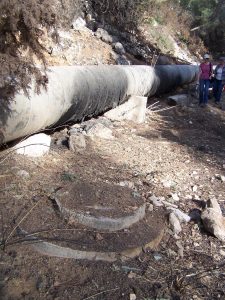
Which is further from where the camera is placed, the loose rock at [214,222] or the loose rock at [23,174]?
the loose rock at [23,174]

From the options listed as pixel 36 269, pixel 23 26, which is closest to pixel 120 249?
pixel 36 269

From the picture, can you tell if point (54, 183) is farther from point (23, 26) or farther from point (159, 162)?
point (159, 162)

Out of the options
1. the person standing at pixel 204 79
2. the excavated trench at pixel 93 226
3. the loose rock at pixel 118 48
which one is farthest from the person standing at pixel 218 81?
the excavated trench at pixel 93 226

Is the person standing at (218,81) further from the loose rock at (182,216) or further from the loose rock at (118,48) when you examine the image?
the loose rock at (182,216)

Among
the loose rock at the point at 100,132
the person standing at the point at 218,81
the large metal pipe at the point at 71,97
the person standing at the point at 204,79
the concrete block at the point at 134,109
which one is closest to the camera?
the large metal pipe at the point at 71,97

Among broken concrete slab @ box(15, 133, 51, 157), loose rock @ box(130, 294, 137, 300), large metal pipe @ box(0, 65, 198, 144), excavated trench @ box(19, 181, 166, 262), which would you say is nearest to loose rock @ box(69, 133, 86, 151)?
large metal pipe @ box(0, 65, 198, 144)

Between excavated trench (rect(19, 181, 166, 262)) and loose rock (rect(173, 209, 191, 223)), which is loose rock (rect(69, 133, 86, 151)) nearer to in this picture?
excavated trench (rect(19, 181, 166, 262))

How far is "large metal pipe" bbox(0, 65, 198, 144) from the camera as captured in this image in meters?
4.36

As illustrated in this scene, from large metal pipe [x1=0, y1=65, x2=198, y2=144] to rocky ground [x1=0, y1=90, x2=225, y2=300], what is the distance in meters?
0.32

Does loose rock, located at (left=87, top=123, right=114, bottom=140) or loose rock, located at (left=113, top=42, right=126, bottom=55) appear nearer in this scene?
loose rock, located at (left=87, top=123, right=114, bottom=140)

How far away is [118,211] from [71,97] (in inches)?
84.9

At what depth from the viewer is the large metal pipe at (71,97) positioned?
4359mm

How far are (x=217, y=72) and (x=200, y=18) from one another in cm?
1491

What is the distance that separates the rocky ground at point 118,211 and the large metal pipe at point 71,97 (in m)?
0.32
